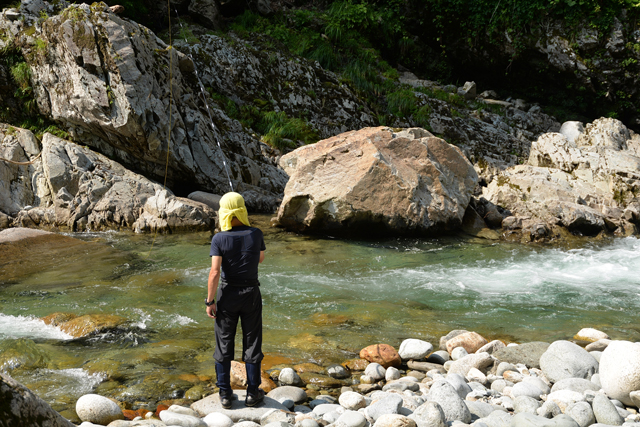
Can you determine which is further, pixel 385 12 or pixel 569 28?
pixel 385 12

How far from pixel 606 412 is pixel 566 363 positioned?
917mm

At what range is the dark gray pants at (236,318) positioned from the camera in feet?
12.4

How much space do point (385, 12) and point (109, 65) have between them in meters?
14.7

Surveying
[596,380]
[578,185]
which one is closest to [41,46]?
[596,380]

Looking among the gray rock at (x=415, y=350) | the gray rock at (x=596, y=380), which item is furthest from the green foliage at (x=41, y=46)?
the gray rock at (x=596, y=380)

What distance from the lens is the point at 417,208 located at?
1040cm

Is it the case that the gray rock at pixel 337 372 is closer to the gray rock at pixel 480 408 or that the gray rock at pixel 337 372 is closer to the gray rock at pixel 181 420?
the gray rock at pixel 480 408

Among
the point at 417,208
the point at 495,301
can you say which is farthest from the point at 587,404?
the point at 417,208

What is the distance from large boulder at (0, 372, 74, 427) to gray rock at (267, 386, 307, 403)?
1878mm

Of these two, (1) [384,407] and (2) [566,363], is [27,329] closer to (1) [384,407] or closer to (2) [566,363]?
(1) [384,407]

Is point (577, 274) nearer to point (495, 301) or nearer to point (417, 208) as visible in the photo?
point (495, 301)

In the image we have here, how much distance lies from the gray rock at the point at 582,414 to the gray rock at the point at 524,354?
43.4 inches

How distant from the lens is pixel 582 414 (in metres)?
3.54

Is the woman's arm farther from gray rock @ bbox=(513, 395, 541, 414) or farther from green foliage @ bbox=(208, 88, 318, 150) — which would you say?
green foliage @ bbox=(208, 88, 318, 150)
